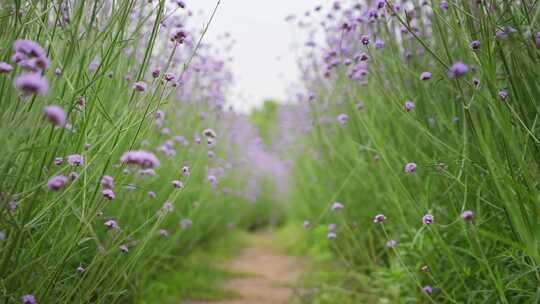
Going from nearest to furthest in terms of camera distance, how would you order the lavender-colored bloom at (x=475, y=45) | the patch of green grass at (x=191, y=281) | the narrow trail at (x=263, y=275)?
the lavender-colored bloom at (x=475, y=45) < the patch of green grass at (x=191, y=281) < the narrow trail at (x=263, y=275)

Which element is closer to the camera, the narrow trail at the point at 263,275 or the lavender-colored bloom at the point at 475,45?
the lavender-colored bloom at the point at 475,45

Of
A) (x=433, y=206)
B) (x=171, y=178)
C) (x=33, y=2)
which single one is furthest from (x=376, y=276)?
(x=33, y=2)

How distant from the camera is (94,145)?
5.23 ft

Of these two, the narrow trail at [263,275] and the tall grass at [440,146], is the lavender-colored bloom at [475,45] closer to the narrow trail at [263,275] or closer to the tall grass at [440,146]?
the tall grass at [440,146]

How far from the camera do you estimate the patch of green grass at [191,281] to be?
3.22 meters

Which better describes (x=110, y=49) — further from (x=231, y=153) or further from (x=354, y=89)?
(x=231, y=153)

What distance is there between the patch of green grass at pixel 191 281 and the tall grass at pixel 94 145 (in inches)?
4.4

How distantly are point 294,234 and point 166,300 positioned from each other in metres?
3.71

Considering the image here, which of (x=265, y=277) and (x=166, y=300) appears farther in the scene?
(x=265, y=277)

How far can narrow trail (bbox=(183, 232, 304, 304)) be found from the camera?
12.0 ft

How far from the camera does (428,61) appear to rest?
280 cm

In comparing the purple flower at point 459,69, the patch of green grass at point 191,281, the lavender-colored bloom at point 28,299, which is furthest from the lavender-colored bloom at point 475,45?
the patch of green grass at point 191,281

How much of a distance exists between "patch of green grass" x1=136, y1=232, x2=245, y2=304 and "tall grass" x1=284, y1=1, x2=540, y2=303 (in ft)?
3.45

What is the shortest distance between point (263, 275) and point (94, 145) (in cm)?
334
